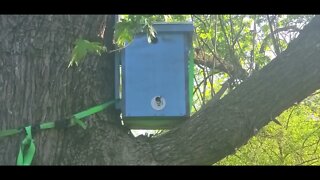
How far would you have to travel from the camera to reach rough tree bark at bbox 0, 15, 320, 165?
261 cm

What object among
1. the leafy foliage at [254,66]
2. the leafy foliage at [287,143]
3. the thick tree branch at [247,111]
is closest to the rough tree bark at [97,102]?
the thick tree branch at [247,111]

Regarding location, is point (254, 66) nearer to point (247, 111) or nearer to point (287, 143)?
point (287, 143)

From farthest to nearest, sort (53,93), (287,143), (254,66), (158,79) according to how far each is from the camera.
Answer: (287,143)
(254,66)
(158,79)
(53,93)

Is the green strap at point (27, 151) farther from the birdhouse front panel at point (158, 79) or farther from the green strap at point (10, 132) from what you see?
the birdhouse front panel at point (158, 79)

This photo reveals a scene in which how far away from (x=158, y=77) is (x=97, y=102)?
301 millimetres

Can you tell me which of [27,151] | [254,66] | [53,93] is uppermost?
[254,66]

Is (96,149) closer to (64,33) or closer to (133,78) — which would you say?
(133,78)

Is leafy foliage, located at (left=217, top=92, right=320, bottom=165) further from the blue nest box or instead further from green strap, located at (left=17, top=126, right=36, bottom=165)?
green strap, located at (left=17, top=126, right=36, bottom=165)

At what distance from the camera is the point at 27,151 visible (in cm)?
254

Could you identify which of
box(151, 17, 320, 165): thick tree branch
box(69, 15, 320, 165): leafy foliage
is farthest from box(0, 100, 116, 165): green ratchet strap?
box(69, 15, 320, 165): leafy foliage

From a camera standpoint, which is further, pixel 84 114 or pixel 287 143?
pixel 287 143

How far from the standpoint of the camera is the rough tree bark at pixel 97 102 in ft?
8.56

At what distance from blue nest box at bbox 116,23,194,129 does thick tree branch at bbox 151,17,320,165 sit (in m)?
0.16

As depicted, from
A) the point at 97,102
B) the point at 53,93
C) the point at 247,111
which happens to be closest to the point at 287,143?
the point at 247,111
